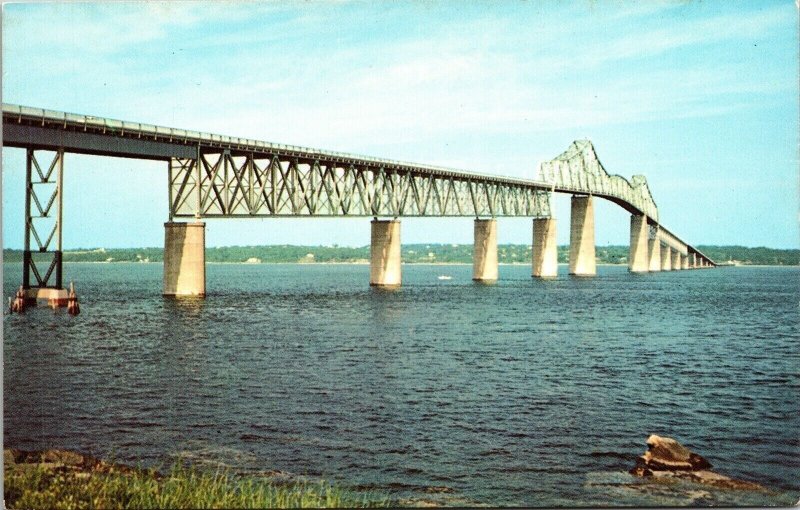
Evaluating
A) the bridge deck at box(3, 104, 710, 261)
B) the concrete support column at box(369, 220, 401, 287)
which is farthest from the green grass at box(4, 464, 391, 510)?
the concrete support column at box(369, 220, 401, 287)

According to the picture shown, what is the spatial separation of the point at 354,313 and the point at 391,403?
42777 millimetres

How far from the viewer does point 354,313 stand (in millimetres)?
76250

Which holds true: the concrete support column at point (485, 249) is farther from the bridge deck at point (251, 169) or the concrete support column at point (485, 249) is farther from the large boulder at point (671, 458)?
the large boulder at point (671, 458)

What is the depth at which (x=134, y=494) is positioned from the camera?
19.5m

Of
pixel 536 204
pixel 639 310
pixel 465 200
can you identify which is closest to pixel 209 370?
pixel 639 310

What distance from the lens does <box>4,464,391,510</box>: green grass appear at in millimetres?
19141

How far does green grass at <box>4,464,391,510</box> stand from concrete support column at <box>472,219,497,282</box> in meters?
129

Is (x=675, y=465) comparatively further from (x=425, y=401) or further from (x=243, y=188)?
(x=243, y=188)

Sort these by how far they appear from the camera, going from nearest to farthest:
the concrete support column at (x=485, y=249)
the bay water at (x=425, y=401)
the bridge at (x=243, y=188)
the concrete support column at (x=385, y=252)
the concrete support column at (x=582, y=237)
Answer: the bay water at (x=425, y=401), the bridge at (x=243, y=188), the concrete support column at (x=385, y=252), the concrete support column at (x=485, y=249), the concrete support column at (x=582, y=237)

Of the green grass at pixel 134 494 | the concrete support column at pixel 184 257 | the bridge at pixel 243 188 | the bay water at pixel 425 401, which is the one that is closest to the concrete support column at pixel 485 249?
the bridge at pixel 243 188

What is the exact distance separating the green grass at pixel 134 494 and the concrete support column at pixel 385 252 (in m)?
100

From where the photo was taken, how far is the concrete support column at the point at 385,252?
121938 mm

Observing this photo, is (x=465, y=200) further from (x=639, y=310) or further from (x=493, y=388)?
(x=493, y=388)

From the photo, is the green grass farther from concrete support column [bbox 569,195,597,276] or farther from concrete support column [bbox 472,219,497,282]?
concrete support column [bbox 569,195,597,276]
